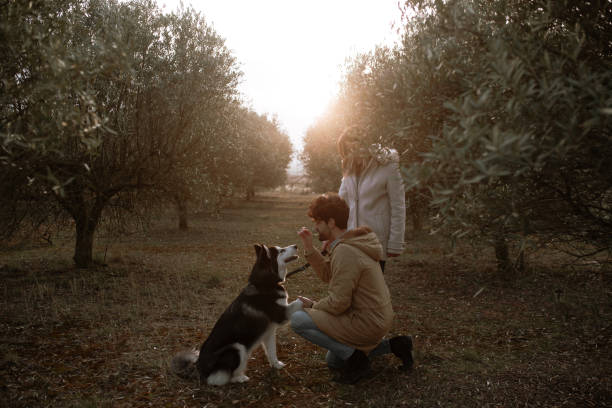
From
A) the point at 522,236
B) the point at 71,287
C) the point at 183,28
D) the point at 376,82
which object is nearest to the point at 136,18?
the point at 183,28

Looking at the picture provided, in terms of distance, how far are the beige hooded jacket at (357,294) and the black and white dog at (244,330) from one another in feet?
2.65

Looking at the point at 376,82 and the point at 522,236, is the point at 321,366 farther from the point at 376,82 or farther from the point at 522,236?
the point at 376,82

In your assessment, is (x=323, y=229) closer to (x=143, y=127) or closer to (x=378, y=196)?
(x=378, y=196)

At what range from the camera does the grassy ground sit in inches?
173

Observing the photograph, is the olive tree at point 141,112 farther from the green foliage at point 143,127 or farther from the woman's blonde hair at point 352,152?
the woman's blonde hair at point 352,152

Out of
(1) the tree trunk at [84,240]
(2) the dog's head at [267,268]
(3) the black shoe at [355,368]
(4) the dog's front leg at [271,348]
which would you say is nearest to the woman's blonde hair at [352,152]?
(2) the dog's head at [267,268]

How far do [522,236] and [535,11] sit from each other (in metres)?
1.98

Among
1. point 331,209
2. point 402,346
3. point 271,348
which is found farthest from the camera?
point 271,348

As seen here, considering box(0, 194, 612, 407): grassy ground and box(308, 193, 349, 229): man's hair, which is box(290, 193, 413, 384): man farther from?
box(0, 194, 612, 407): grassy ground

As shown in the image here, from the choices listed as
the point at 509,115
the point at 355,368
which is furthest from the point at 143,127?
the point at 509,115

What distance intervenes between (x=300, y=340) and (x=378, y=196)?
3001 mm

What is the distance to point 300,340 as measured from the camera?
251 inches

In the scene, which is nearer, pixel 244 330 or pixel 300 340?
pixel 244 330

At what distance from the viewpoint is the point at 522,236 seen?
2.90 meters
